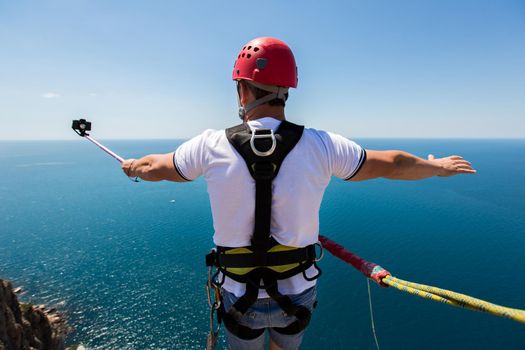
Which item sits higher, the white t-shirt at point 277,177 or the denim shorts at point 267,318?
the white t-shirt at point 277,177

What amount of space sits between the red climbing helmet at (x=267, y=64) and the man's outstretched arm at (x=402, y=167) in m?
1.11

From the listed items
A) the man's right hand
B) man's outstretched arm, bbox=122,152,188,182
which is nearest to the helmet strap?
man's outstretched arm, bbox=122,152,188,182

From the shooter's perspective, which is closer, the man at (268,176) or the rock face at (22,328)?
the man at (268,176)

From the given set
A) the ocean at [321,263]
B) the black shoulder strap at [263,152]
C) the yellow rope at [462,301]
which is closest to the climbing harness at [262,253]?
the black shoulder strap at [263,152]

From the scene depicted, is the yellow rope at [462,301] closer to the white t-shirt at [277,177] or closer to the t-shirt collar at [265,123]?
the white t-shirt at [277,177]

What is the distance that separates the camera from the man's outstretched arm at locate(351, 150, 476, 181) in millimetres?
2387

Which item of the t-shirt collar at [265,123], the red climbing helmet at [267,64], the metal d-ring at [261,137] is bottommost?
the metal d-ring at [261,137]

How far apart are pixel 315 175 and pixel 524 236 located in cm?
8163

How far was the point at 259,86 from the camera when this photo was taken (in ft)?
8.33

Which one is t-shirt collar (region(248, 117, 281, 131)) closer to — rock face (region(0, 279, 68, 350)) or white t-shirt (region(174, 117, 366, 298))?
white t-shirt (region(174, 117, 366, 298))

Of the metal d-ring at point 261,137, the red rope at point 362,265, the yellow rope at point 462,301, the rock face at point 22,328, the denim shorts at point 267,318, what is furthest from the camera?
the rock face at point 22,328

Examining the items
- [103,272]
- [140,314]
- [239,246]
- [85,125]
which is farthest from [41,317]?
[239,246]

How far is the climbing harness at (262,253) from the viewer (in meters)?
2.20

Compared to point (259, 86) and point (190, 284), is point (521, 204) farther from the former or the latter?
point (259, 86)
